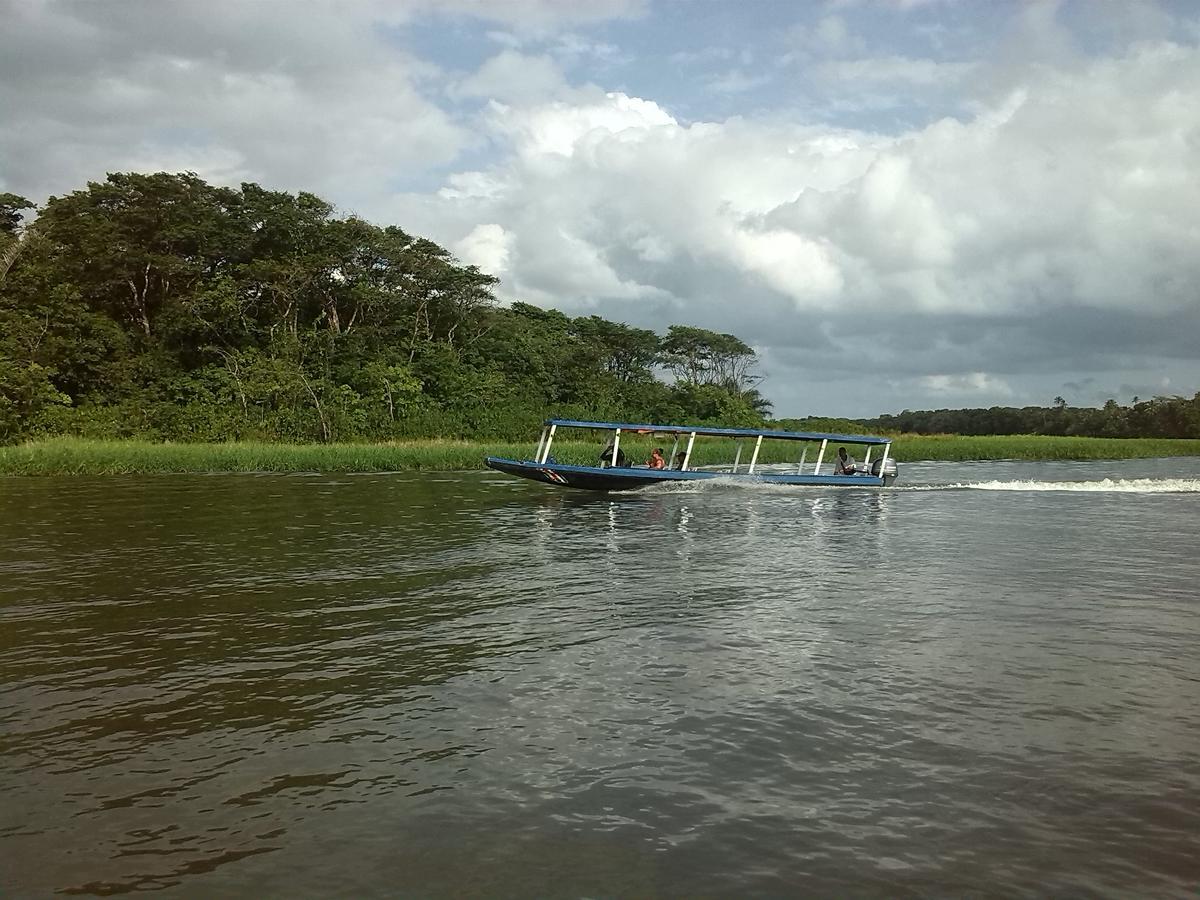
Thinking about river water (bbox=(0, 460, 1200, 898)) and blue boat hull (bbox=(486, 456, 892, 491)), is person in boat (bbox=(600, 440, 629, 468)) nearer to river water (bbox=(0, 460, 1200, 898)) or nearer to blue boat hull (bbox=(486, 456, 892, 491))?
blue boat hull (bbox=(486, 456, 892, 491))

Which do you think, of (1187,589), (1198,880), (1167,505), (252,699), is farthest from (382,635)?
(1167,505)

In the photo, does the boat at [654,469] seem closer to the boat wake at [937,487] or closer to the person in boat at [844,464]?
the person in boat at [844,464]

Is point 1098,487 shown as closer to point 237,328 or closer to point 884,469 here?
point 884,469

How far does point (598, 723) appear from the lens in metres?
7.87

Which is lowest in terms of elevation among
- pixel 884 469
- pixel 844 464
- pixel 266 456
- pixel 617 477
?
pixel 266 456

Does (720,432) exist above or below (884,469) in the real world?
above

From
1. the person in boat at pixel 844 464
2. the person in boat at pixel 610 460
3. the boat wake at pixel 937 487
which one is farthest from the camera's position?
the boat wake at pixel 937 487

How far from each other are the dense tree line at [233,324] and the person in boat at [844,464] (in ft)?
97.3

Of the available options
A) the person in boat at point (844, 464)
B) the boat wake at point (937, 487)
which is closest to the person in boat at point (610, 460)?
the boat wake at point (937, 487)

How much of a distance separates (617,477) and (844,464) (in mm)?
9068

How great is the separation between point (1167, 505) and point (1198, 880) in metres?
27.0

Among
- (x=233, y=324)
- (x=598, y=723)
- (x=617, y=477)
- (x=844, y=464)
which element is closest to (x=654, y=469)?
(x=617, y=477)

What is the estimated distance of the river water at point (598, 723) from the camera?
5.46 m

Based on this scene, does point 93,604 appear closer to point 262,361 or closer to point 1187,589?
point 1187,589
